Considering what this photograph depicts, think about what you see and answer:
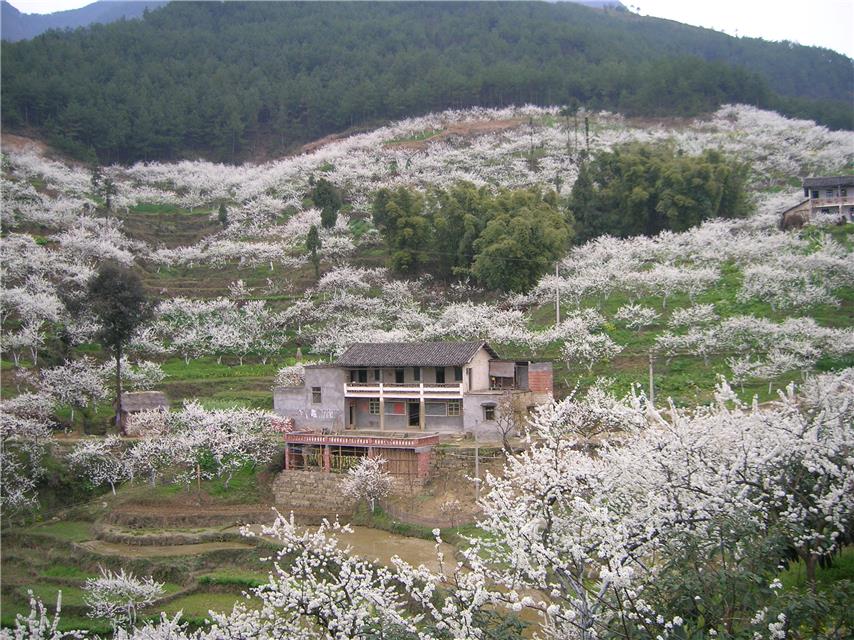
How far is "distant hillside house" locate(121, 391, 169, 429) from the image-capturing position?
3409cm

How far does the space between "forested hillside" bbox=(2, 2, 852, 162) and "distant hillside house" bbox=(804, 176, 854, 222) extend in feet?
122

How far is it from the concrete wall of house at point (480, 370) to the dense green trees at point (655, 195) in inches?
879

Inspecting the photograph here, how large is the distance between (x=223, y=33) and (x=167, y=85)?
Answer: 28.5 m

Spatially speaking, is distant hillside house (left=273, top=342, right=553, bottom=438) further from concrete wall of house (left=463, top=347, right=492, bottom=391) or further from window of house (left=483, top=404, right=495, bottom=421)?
window of house (left=483, top=404, right=495, bottom=421)

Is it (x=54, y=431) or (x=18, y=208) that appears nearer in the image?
(x=54, y=431)

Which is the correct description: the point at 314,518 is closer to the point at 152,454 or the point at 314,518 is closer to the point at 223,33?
the point at 152,454

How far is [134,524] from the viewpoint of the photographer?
27234 mm

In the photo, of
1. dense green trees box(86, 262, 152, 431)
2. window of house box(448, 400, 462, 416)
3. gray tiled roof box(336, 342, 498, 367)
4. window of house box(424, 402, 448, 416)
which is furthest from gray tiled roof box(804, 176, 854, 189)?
dense green trees box(86, 262, 152, 431)

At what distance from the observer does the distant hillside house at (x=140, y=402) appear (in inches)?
1342

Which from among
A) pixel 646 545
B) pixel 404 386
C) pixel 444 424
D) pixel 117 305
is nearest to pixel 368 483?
pixel 444 424

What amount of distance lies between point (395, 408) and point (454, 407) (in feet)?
8.98

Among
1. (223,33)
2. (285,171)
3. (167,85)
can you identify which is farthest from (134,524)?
(223,33)

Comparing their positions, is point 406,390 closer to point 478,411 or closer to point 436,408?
point 436,408

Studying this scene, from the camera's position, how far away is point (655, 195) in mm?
52031
